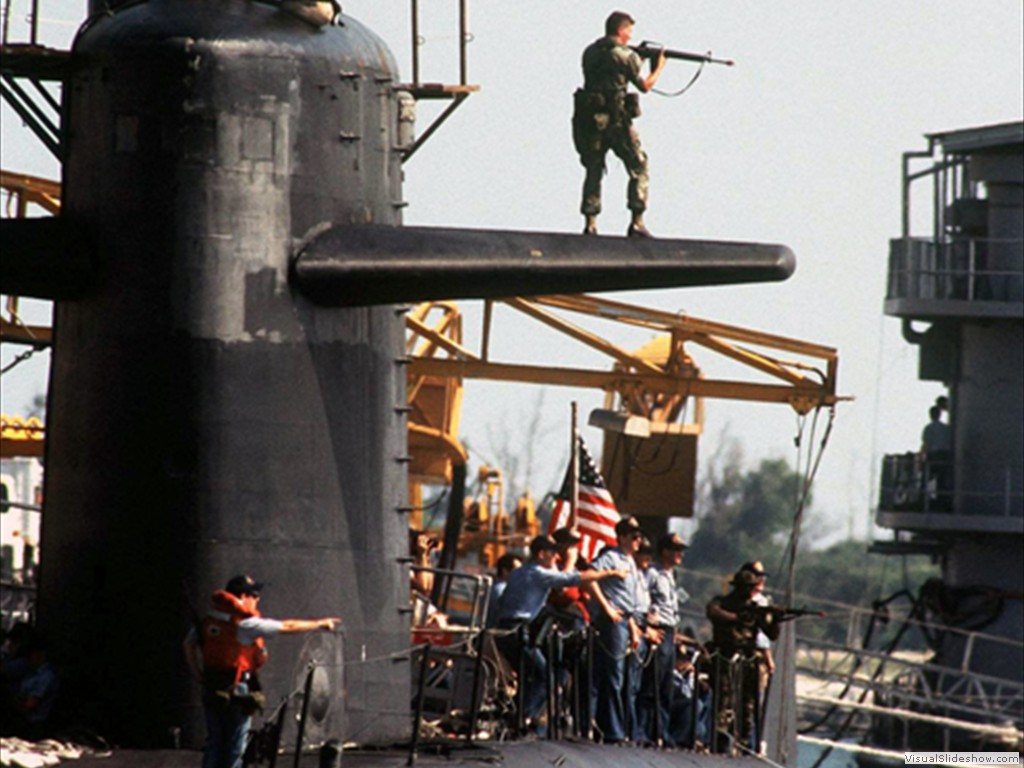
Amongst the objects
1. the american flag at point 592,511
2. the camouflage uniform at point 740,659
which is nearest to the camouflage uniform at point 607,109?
the camouflage uniform at point 740,659

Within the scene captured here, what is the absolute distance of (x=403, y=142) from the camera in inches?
635

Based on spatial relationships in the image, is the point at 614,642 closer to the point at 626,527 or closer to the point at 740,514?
the point at 626,527

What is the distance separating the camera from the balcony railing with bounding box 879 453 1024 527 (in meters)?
53.2

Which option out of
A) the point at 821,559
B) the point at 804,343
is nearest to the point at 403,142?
the point at 804,343

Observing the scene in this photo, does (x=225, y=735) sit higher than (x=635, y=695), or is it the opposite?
(x=225, y=735)

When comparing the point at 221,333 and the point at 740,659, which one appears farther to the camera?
the point at 740,659

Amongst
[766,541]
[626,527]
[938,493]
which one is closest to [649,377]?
[938,493]

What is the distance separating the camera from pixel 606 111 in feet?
59.0

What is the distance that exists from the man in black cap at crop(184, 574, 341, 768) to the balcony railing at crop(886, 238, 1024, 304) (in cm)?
4028

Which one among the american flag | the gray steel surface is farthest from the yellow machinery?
the gray steel surface

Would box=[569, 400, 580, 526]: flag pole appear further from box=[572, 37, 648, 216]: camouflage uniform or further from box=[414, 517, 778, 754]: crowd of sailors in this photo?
box=[572, 37, 648, 216]: camouflage uniform

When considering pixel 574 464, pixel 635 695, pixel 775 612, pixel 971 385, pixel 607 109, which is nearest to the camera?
pixel 607 109

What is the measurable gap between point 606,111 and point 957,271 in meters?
35.9

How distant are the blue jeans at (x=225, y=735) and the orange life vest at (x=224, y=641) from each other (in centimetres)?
13
